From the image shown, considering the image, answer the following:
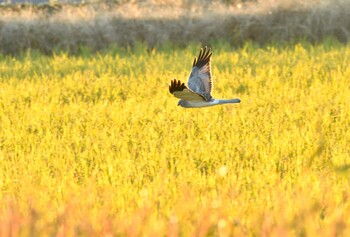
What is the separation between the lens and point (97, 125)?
19.7ft

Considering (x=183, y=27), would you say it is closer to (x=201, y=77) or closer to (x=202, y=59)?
(x=202, y=59)

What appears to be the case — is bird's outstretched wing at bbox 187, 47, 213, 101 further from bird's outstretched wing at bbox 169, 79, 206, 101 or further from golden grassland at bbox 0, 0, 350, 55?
golden grassland at bbox 0, 0, 350, 55

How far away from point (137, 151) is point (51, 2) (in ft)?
27.3

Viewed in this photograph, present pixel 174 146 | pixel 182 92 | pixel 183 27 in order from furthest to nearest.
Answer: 1. pixel 183 27
2. pixel 174 146
3. pixel 182 92

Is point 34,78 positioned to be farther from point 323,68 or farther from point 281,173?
point 281,173

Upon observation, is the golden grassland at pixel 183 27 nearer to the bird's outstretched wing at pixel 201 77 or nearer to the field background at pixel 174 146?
the field background at pixel 174 146

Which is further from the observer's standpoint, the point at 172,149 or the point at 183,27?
the point at 183,27

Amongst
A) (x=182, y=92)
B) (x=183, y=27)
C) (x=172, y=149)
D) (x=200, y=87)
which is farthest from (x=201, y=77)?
(x=183, y=27)

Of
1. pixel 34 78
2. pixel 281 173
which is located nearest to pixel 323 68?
pixel 34 78

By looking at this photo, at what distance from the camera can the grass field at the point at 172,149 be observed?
319 cm

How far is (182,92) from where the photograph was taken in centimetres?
427

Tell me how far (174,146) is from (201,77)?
0.44 metres

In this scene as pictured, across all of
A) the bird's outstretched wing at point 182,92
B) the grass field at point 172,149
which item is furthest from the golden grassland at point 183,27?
the bird's outstretched wing at point 182,92

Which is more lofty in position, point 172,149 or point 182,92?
point 182,92
